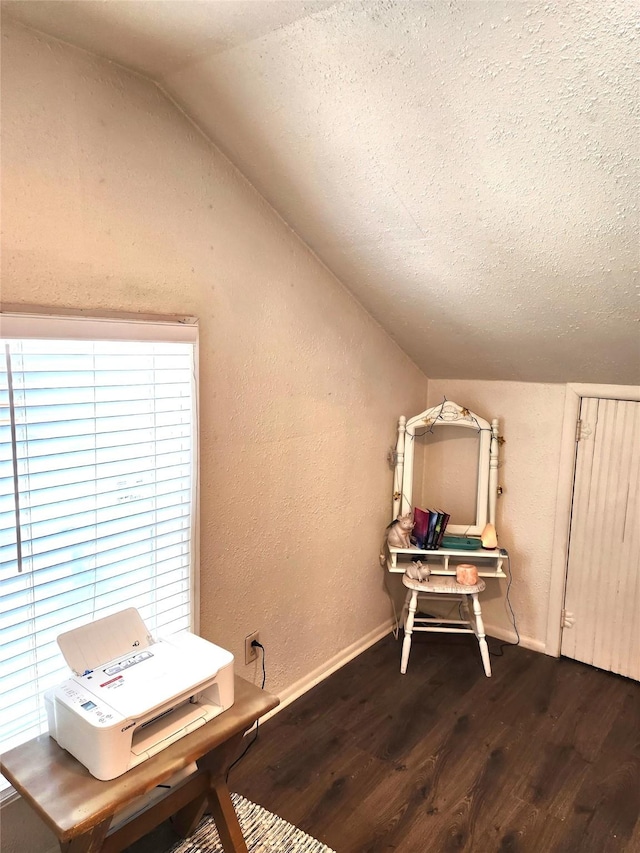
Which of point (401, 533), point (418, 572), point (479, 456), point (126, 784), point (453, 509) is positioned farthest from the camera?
point (453, 509)

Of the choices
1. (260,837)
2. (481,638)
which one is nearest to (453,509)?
(481,638)

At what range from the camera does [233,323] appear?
6.65 feet

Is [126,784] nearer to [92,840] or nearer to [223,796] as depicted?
[92,840]

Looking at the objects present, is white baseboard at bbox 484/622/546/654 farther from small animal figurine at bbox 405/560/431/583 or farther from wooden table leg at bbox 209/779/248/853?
wooden table leg at bbox 209/779/248/853

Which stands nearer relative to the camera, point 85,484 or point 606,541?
point 85,484

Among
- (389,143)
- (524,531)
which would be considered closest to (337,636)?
(524,531)

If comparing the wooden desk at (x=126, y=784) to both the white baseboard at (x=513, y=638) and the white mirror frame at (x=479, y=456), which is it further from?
the white baseboard at (x=513, y=638)

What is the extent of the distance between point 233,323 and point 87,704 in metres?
1.19

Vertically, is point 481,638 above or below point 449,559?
below

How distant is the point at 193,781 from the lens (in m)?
1.68

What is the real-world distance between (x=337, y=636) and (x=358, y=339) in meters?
1.32

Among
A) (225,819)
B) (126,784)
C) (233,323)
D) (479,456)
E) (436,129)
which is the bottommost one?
(225,819)

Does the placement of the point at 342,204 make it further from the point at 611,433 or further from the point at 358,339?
the point at 611,433

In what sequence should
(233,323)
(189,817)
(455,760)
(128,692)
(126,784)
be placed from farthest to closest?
(455,760), (233,323), (189,817), (128,692), (126,784)
